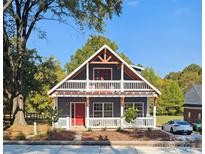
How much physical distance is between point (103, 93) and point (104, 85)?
37.1 inches

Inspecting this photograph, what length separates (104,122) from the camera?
72.2 ft

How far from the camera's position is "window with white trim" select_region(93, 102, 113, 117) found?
23.9 m

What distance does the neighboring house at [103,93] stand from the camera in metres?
22.1

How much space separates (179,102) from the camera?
34.6 metres

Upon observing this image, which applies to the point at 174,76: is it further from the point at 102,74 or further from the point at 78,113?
the point at 78,113

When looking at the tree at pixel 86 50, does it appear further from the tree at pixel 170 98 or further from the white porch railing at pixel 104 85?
the white porch railing at pixel 104 85

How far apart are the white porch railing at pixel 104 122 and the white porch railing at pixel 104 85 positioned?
2.15 m

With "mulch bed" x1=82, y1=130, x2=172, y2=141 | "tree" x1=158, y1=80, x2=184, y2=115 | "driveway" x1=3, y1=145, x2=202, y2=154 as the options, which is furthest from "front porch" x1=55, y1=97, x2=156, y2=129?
"driveway" x1=3, y1=145, x2=202, y2=154

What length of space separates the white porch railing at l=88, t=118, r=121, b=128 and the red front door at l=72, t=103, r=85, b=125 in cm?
236

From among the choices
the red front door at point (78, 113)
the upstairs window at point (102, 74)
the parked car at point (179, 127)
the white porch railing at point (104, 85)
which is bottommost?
the parked car at point (179, 127)

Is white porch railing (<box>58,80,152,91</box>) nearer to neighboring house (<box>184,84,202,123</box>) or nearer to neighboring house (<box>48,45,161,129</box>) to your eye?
neighboring house (<box>48,45,161,129</box>)

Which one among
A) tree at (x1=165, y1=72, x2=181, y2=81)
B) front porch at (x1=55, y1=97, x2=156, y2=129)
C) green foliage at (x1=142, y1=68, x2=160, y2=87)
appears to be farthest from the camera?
tree at (x1=165, y1=72, x2=181, y2=81)

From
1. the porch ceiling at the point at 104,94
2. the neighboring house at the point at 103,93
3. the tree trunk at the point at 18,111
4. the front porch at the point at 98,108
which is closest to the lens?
the tree trunk at the point at 18,111

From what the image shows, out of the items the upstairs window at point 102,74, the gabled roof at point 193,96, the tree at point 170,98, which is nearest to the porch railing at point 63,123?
the upstairs window at point 102,74
